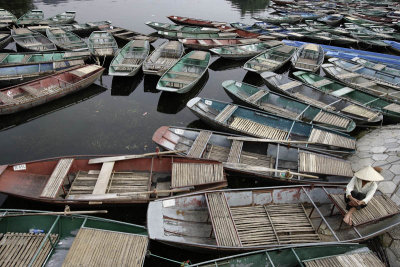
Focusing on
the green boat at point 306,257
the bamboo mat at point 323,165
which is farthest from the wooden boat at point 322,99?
the green boat at point 306,257

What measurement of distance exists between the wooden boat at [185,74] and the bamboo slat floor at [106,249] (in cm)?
1095

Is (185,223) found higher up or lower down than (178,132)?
lower down

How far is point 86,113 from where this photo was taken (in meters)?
17.7

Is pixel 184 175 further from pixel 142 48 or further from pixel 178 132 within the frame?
pixel 142 48

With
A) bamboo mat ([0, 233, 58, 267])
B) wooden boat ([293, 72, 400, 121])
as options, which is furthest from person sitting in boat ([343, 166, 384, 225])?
bamboo mat ([0, 233, 58, 267])

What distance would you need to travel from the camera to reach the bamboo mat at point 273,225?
9133mm

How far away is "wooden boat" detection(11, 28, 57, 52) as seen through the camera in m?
24.4

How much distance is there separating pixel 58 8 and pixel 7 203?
4625 centimetres

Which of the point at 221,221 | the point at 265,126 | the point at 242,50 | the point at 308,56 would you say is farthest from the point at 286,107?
the point at 242,50

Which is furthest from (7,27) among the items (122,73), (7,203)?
(7,203)

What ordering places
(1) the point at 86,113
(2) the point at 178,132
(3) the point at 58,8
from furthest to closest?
(3) the point at 58,8
(1) the point at 86,113
(2) the point at 178,132

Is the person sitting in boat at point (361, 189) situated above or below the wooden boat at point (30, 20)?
below

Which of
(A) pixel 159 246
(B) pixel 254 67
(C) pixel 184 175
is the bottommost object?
(A) pixel 159 246

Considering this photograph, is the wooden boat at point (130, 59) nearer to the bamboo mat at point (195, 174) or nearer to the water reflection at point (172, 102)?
the water reflection at point (172, 102)
